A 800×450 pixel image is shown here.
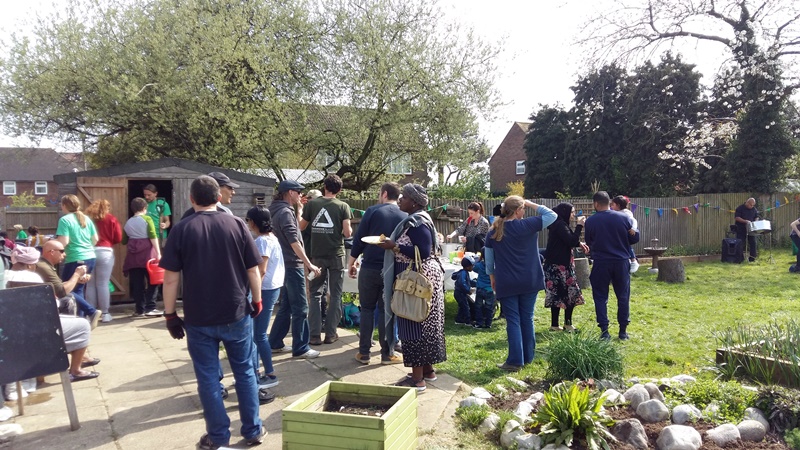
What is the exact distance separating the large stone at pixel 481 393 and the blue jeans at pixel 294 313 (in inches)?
76.2

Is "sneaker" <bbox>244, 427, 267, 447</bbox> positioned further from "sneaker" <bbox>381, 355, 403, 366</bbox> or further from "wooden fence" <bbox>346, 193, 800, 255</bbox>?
"wooden fence" <bbox>346, 193, 800, 255</bbox>

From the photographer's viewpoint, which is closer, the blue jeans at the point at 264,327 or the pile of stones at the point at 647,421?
the pile of stones at the point at 647,421

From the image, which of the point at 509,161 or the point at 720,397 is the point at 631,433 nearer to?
the point at 720,397

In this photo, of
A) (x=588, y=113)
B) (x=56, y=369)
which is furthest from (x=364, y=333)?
(x=588, y=113)

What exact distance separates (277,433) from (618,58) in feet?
63.6

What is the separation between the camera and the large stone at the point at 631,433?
3.69 meters

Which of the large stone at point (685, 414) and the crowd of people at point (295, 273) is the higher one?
the crowd of people at point (295, 273)

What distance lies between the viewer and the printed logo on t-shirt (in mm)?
6055

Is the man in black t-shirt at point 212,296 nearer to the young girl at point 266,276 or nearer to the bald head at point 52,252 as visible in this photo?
the young girl at point 266,276

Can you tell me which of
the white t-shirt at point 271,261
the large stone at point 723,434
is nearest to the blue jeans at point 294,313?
the white t-shirt at point 271,261

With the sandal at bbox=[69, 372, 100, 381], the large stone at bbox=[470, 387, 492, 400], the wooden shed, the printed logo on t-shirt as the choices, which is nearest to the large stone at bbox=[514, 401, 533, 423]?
the large stone at bbox=[470, 387, 492, 400]

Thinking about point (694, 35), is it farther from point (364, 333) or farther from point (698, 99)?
point (364, 333)

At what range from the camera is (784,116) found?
19156 millimetres

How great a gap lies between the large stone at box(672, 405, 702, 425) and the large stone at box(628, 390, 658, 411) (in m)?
0.22
